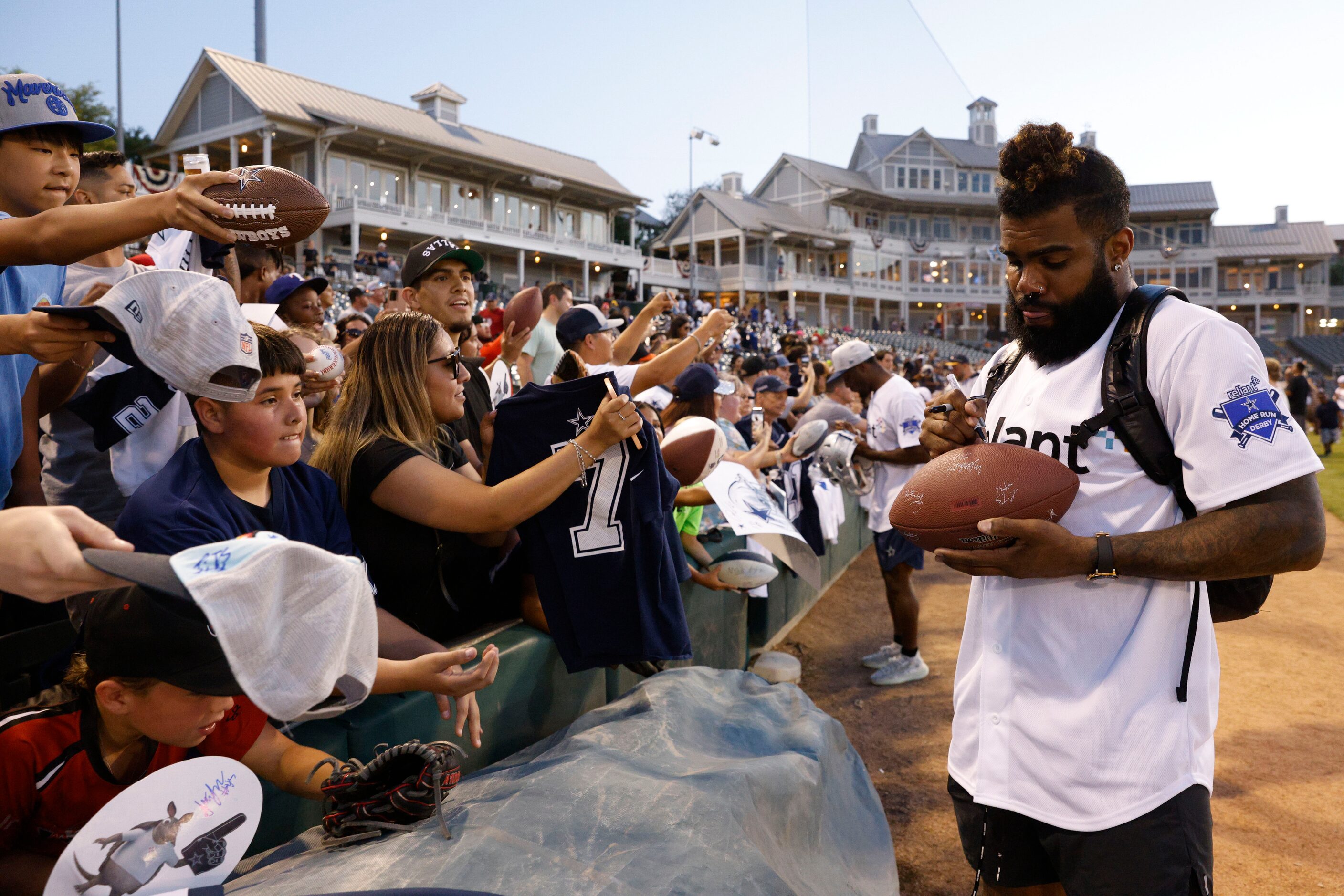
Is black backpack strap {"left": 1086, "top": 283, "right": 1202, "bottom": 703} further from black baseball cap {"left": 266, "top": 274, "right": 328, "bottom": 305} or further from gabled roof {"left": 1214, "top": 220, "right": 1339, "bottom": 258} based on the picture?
gabled roof {"left": 1214, "top": 220, "right": 1339, "bottom": 258}

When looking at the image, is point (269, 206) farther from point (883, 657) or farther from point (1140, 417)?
point (883, 657)

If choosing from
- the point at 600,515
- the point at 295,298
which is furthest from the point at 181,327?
the point at 295,298

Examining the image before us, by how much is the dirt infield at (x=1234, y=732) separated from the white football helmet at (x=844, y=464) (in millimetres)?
1411

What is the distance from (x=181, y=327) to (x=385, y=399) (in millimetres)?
1030

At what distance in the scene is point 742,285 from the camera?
167ft

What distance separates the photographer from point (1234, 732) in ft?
17.6

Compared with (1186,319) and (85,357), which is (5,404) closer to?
(85,357)

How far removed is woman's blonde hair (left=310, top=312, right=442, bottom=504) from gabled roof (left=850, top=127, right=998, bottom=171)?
198 ft

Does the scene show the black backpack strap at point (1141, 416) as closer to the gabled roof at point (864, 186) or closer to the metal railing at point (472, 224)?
the metal railing at point (472, 224)

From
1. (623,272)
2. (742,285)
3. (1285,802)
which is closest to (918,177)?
(742,285)

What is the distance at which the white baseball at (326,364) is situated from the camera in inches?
135

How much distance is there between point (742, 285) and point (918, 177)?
17.6 meters

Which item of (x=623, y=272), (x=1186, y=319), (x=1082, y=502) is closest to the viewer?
(x=1186, y=319)

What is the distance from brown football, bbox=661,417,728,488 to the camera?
416cm
